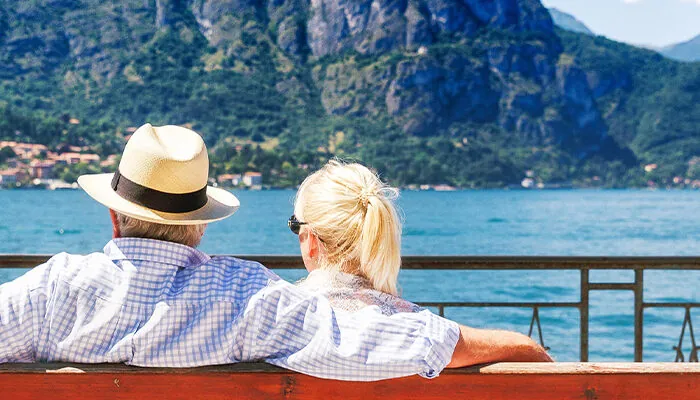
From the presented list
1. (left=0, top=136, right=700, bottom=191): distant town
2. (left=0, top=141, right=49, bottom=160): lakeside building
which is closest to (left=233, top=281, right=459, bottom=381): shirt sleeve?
(left=0, top=136, right=700, bottom=191): distant town

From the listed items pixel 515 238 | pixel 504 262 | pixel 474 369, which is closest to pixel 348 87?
pixel 515 238

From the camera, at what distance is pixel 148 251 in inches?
54.0

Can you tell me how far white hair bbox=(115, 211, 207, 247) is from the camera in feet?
4.67

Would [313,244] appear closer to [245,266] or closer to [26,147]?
[245,266]

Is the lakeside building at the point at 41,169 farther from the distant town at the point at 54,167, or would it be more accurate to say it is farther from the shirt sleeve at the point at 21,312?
the shirt sleeve at the point at 21,312

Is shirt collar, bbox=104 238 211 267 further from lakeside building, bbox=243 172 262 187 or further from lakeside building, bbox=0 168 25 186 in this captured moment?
lakeside building, bbox=0 168 25 186

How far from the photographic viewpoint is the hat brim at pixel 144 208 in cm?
140

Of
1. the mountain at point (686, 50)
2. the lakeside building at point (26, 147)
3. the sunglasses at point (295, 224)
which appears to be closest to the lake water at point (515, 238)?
the sunglasses at point (295, 224)

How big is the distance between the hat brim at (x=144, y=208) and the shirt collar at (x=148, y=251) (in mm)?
42

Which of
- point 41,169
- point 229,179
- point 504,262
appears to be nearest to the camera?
point 504,262

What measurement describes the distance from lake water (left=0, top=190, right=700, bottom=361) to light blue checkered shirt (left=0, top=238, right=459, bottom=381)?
6.58 ft

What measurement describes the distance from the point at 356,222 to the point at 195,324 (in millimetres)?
325

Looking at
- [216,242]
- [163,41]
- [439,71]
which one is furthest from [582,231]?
[163,41]

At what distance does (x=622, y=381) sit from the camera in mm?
1349
